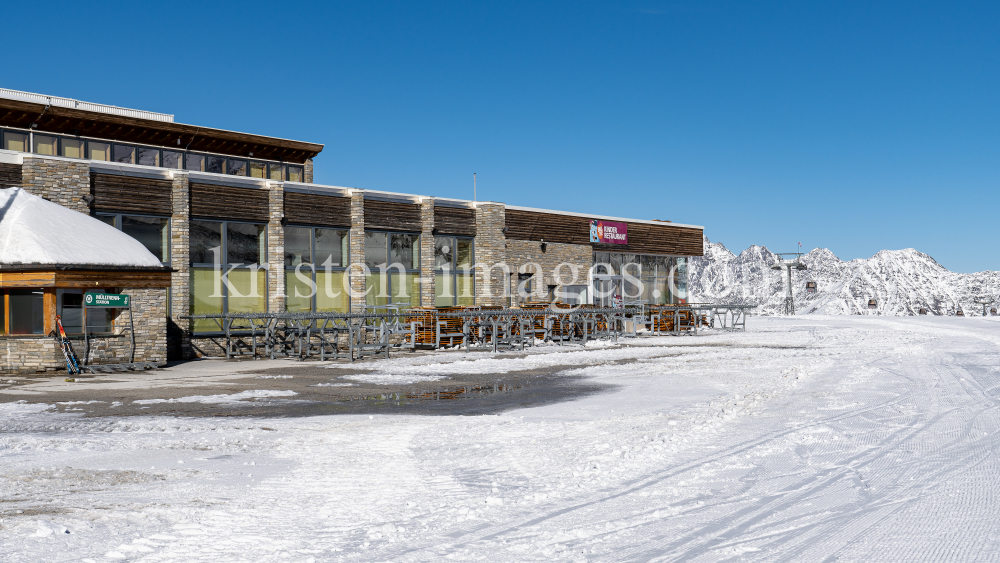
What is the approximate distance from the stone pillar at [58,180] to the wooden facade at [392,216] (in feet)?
31.4

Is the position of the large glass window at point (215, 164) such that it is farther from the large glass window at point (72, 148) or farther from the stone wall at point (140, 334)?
the stone wall at point (140, 334)

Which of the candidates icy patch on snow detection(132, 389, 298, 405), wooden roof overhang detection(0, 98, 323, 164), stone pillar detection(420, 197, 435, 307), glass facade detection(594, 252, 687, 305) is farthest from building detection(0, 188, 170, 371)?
glass facade detection(594, 252, 687, 305)

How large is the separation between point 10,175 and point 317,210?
9.19m

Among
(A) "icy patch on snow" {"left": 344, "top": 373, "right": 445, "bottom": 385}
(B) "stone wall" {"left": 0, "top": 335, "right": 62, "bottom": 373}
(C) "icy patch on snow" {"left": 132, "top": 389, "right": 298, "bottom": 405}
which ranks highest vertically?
(B) "stone wall" {"left": 0, "top": 335, "right": 62, "bottom": 373}

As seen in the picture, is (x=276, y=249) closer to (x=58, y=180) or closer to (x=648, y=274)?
(x=58, y=180)

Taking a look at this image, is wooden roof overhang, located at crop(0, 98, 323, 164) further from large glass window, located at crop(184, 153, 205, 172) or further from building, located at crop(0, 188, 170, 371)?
building, located at crop(0, 188, 170, 371)

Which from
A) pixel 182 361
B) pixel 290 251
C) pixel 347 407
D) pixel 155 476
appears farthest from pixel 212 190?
pixel 155 476

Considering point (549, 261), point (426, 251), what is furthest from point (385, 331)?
point (549, 261)

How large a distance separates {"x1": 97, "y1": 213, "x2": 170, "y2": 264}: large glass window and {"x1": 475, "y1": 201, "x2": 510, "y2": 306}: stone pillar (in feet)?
41.8

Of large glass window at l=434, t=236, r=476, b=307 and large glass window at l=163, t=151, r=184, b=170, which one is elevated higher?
large glass window at l=163, t=151, r=184, b=170

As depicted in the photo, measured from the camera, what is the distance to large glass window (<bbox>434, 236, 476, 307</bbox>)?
30297 millimetres

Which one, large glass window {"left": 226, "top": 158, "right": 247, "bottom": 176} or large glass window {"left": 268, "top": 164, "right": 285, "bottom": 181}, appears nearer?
large glass window {"left": 226, "top": 158, "right": 247, "bottom": 176}

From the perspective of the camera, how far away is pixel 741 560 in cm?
456

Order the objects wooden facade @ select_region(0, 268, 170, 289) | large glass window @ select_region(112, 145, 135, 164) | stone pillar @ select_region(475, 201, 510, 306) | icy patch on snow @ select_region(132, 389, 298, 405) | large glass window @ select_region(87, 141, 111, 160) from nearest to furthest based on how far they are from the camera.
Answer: icy patch on snow @ select_region(132, 389, 298, 405), wooden facade @ select_region(0, 268, 170, 289), large glass window @ select_region(87, 141, 111, 160), large glass window @ select_region(112, 145, 135, 164), stone pillar @ select_region(475, 201, 510, 306)
